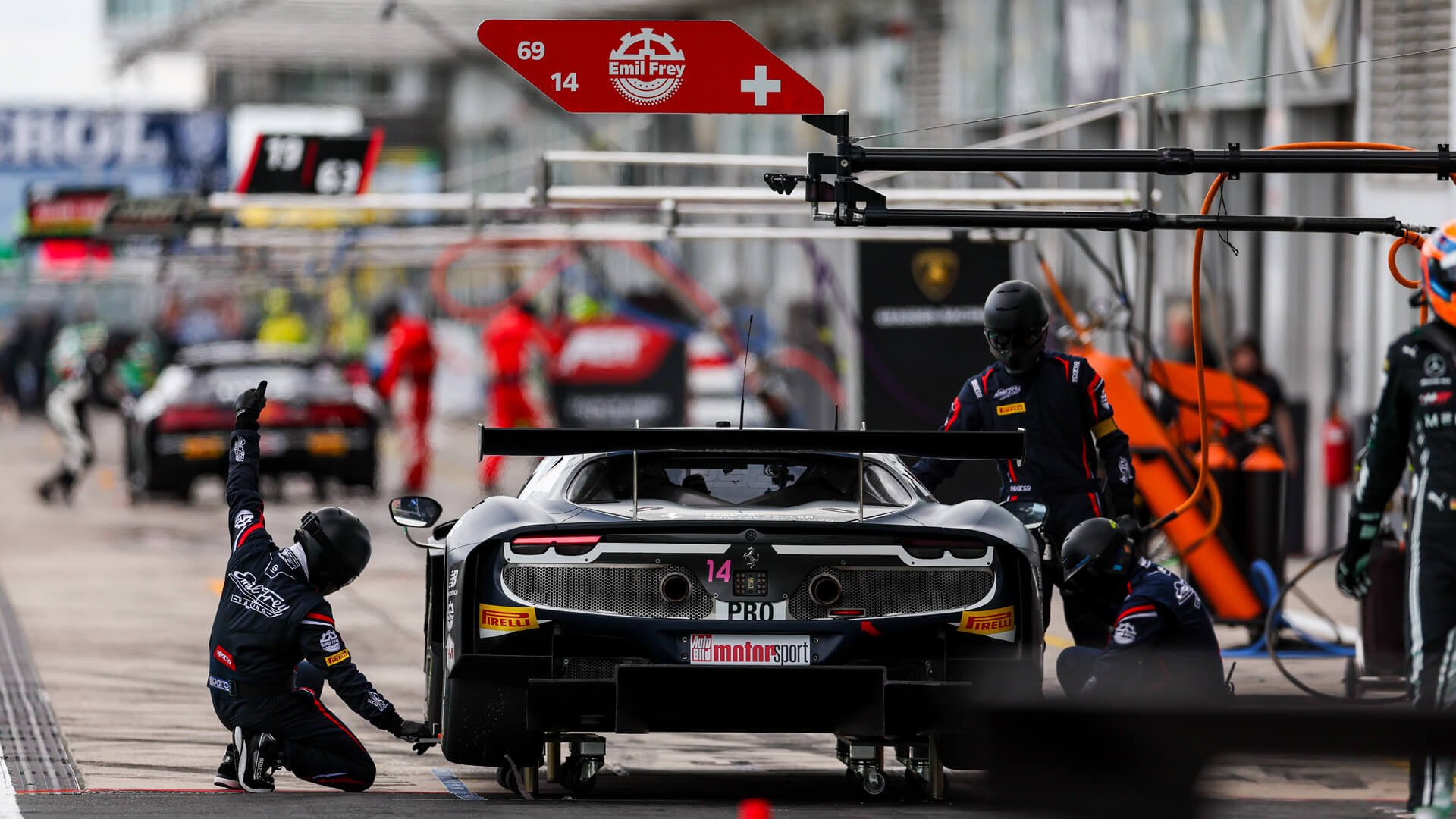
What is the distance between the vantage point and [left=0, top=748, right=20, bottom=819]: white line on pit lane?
23.1ft

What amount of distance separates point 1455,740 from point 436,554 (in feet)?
17.3

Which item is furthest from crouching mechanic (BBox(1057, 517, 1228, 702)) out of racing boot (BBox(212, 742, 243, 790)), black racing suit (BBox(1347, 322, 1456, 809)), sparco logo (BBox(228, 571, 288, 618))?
racing boot (BBox(212, 742, 243, 790))

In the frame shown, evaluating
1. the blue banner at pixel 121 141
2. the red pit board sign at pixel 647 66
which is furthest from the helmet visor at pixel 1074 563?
the blue banner at pixel 121 141

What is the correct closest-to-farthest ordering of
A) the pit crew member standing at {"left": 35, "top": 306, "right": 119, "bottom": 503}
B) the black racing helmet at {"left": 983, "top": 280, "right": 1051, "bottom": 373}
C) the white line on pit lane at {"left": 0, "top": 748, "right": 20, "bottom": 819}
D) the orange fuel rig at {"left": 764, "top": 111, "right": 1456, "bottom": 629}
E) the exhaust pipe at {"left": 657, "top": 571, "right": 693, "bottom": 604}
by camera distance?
the exhaust pipe at {"left": 657, "top": 571, "right": 693, "bottom": 604} < the white line on pit lane at {"left": 0, "top": 748, "right": 20, "bottom": 819} < the orange fuel rig at {"left": 764, "top": 111, "right": 1456, "bottom": 629} < the black racing helmet at {"left": 983, "top": 280, "right": 1051, "bottom": 373} < the pit crew member standing at {"left": 35, "top": 306, "right": 119, "bottom": 503}

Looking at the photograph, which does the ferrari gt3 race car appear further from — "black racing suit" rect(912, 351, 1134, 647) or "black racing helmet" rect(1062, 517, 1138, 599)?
"black racing suit" rect(912, 351, 1134, 647)

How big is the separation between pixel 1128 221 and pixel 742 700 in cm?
202

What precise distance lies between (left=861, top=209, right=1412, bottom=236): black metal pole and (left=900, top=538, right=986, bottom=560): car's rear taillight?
3.37ft

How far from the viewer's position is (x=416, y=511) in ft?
25.6

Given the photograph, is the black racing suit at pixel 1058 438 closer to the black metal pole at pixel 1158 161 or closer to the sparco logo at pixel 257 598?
the black metal pole at pixel 1158 161

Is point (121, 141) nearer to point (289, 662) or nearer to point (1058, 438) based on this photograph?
point (1058, 438)

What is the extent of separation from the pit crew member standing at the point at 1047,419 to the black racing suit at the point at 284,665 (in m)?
2.36

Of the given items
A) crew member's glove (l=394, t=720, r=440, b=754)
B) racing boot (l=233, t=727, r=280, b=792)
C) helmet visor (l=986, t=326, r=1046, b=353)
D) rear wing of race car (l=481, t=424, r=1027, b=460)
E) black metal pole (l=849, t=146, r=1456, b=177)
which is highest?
black metal pole (l=849, t=146, r=1456, b=177)

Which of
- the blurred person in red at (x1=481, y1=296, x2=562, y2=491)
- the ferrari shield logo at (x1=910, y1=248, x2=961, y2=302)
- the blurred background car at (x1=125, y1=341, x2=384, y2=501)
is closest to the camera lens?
the ferrari shield logo at (x1=910, y1=248, x2=961, y2=302)

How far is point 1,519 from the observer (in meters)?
21.6
